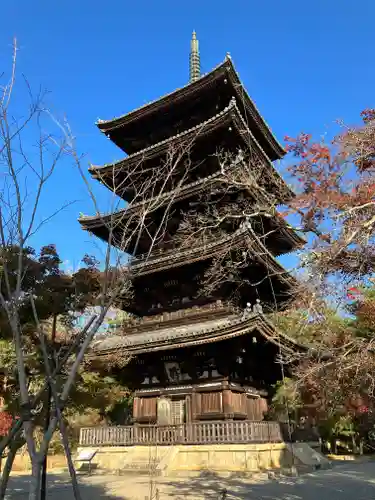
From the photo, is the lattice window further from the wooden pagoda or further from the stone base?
the stone base

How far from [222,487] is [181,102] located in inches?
637

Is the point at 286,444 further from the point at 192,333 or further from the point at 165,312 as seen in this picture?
the point at 165,312

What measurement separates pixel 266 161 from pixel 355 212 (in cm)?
1209

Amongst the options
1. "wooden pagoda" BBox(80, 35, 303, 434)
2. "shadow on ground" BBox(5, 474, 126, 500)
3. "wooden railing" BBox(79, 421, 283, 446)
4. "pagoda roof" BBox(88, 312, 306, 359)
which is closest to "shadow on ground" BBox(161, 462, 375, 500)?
"wooden railing" BBox(79, 421, 283, 446)

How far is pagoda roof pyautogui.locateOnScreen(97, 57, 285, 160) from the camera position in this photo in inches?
746

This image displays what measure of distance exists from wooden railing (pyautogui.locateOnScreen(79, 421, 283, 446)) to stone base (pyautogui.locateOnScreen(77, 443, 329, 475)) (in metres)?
0.19

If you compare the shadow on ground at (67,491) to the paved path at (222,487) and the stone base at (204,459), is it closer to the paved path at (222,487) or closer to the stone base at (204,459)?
the paved path at (222,487)

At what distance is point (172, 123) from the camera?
70.4ft

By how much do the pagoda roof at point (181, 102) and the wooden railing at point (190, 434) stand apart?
1320cm

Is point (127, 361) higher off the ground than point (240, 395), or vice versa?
point (127, 361)

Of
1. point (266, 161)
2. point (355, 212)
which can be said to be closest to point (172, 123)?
point (266, 161)

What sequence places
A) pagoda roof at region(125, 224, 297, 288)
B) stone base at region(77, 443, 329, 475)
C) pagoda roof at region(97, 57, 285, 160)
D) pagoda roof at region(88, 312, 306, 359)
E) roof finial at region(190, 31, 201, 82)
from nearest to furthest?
stone base at region(77, 443, 329, 475), pagoda roof at region(88, 312, 306, 359), pagoda roof at region(125, 224, 297, 288), pagoda roof at region(97, 57, 285, 160), roof finial at region(190, 31, 201, 82)

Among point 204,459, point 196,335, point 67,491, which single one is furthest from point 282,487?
point 67,491

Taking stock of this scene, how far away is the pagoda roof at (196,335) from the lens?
586 inches
